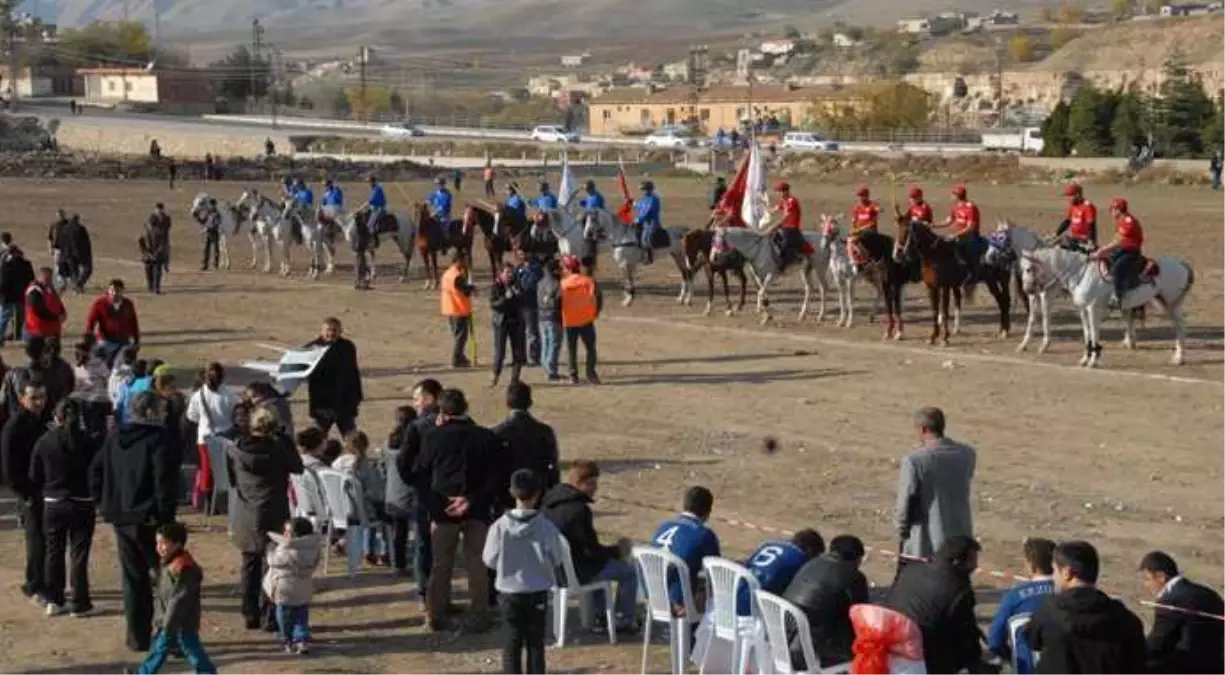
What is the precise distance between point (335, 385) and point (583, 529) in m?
6.33

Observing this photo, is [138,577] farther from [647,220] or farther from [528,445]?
[647,220]

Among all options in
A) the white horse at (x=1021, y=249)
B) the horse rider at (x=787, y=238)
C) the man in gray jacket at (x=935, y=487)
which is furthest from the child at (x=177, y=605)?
the horse rider at (x=787, y=238)

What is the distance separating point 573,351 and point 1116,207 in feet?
24.8

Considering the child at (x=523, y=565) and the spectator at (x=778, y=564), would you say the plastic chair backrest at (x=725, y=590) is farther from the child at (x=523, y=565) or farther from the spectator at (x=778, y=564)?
the child at (x=523, y=565)

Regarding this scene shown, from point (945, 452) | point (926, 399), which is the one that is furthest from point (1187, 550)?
point (926, 399)

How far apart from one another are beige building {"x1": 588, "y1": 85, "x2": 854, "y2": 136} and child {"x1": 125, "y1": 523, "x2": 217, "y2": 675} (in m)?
129

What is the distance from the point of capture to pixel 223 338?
29.8m

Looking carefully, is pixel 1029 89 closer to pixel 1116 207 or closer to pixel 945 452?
pixel 1116 207

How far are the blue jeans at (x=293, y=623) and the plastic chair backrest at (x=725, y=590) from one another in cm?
319

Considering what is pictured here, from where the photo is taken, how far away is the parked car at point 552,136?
377ft

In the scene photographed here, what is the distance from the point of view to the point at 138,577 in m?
13.3

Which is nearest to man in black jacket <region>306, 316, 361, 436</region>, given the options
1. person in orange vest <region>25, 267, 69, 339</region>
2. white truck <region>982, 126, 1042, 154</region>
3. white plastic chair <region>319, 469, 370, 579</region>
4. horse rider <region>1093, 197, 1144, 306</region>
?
white plastic chair <region>319, 469, 370, 579</region>

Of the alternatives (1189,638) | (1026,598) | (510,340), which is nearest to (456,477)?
(1026,598)

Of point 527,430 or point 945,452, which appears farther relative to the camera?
point 527,430
